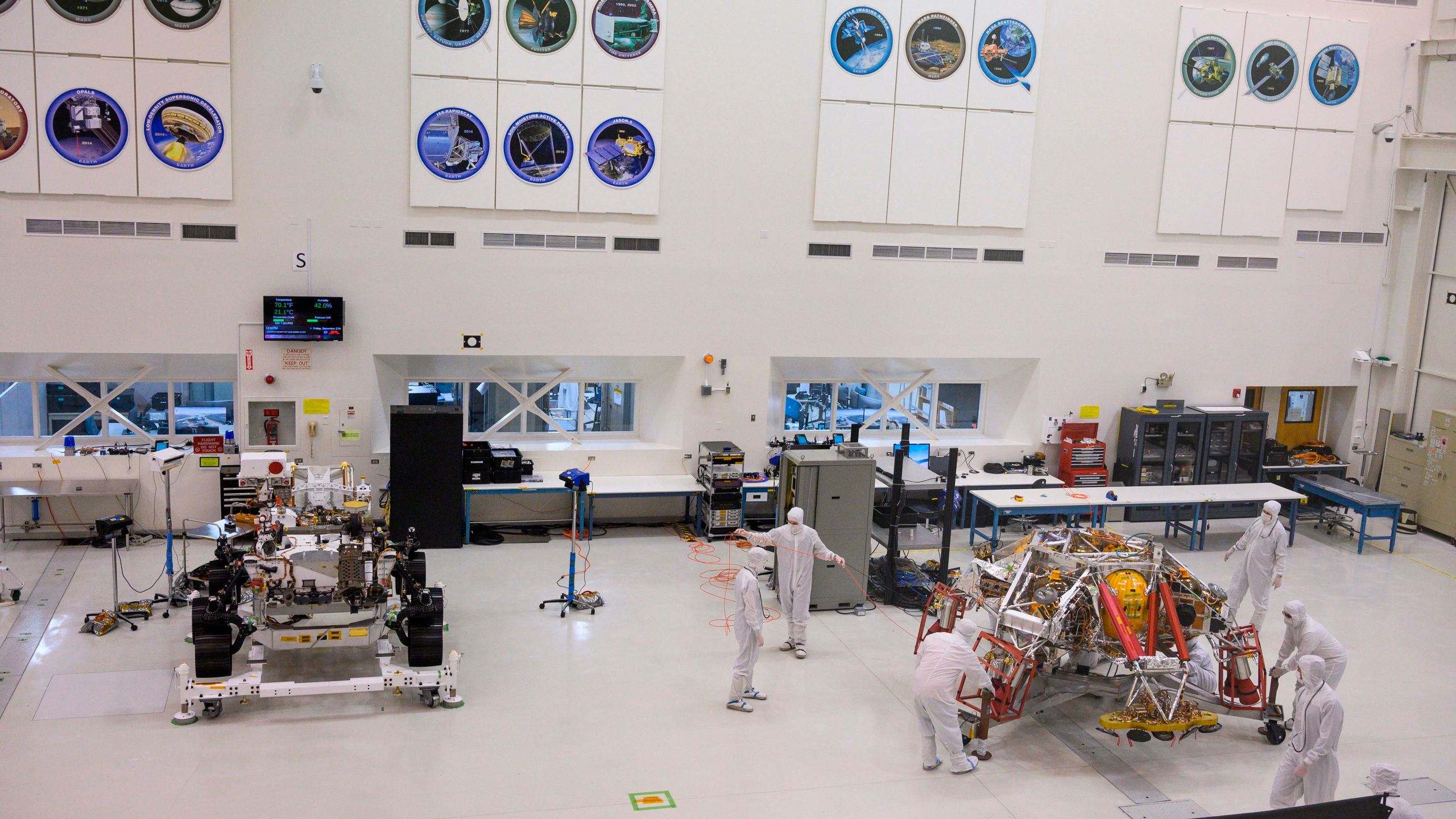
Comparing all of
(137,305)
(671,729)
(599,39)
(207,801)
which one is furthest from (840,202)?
(207,801)

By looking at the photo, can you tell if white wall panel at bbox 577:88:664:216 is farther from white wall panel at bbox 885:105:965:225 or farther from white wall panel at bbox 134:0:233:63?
white wall panel at bbox 134:0:233:63

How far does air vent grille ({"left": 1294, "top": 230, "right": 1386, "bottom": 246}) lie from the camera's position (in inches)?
555

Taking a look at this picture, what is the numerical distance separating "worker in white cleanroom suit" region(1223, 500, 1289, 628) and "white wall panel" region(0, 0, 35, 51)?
12747mm

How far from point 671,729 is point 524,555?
420 cm

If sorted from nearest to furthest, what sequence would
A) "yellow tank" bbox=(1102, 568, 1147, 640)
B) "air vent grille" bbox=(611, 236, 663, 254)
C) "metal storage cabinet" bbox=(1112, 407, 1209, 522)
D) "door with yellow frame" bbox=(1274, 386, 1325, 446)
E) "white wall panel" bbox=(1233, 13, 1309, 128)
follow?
"yellow tank" bbox=(1102, 568, 1147, 640) → "air vent grille" bbox=(611, 236, 663, 254) → "white wall panel" bbox=(1233, 13, 1309, 128) → "metal storage cabinet" bbox=(1112, 407, 1209, 522) → "door with yellow frame" bbox=(1274, 386, 1325, 446)

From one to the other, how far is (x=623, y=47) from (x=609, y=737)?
7.52m

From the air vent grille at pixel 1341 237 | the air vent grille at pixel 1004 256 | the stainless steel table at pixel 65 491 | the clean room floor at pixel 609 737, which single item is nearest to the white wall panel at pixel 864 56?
the air vent grille at pixel 1004 256

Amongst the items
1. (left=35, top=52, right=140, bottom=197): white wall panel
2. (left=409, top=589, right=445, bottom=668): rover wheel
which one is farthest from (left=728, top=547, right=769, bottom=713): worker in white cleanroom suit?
(left=35, top=52, right=140, bottom=197): white wall panel

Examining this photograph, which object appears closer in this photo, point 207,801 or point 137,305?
point 207,801

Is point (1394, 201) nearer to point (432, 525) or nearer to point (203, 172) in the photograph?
point (432, 525)

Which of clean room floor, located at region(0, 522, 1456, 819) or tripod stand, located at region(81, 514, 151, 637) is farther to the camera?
tripod stand, located at region(81, 514, 151, 637)

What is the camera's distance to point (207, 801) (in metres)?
6.73

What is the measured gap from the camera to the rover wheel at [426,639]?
27.6ft

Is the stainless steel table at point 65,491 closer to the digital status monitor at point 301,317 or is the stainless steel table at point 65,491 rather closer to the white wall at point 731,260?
the white wall at point 731,260
